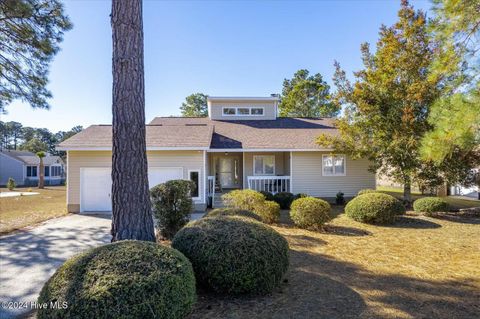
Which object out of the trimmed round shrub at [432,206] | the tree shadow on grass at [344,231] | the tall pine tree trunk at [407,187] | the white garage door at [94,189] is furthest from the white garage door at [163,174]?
the trimmed round shrub at [432,206]

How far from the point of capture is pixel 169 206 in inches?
308

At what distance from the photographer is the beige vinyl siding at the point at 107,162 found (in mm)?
12875

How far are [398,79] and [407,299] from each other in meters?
10.8

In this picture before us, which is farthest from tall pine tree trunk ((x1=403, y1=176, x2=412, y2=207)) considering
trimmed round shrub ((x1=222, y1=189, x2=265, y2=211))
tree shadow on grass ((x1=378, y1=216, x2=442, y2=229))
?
trimmed round shrub ((x1=222, y1=189, x2=265, y2=211))

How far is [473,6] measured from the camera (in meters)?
5.62

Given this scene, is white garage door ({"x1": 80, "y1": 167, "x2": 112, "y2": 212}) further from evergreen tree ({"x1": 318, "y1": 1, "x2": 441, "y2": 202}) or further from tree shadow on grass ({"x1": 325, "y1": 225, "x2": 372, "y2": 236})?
evergreen tree ({"x1": 318, "y1": 1, "x2": 441, "y2": 202})

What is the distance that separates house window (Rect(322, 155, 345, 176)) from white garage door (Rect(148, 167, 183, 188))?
25.6ft

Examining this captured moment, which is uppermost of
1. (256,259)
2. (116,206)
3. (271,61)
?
(271,61)

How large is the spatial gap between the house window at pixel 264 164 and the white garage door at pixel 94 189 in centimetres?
786

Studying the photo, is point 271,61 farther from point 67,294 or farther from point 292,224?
point 67,294

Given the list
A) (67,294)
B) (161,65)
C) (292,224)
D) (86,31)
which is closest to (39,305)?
(67,294)

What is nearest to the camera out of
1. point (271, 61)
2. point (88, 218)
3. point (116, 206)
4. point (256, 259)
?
point (256, 259)

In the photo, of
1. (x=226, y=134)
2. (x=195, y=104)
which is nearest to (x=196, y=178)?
(x=226, y=134)

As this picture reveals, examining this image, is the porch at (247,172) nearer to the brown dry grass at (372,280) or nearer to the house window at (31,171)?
the brown dry grass at (372,280)
